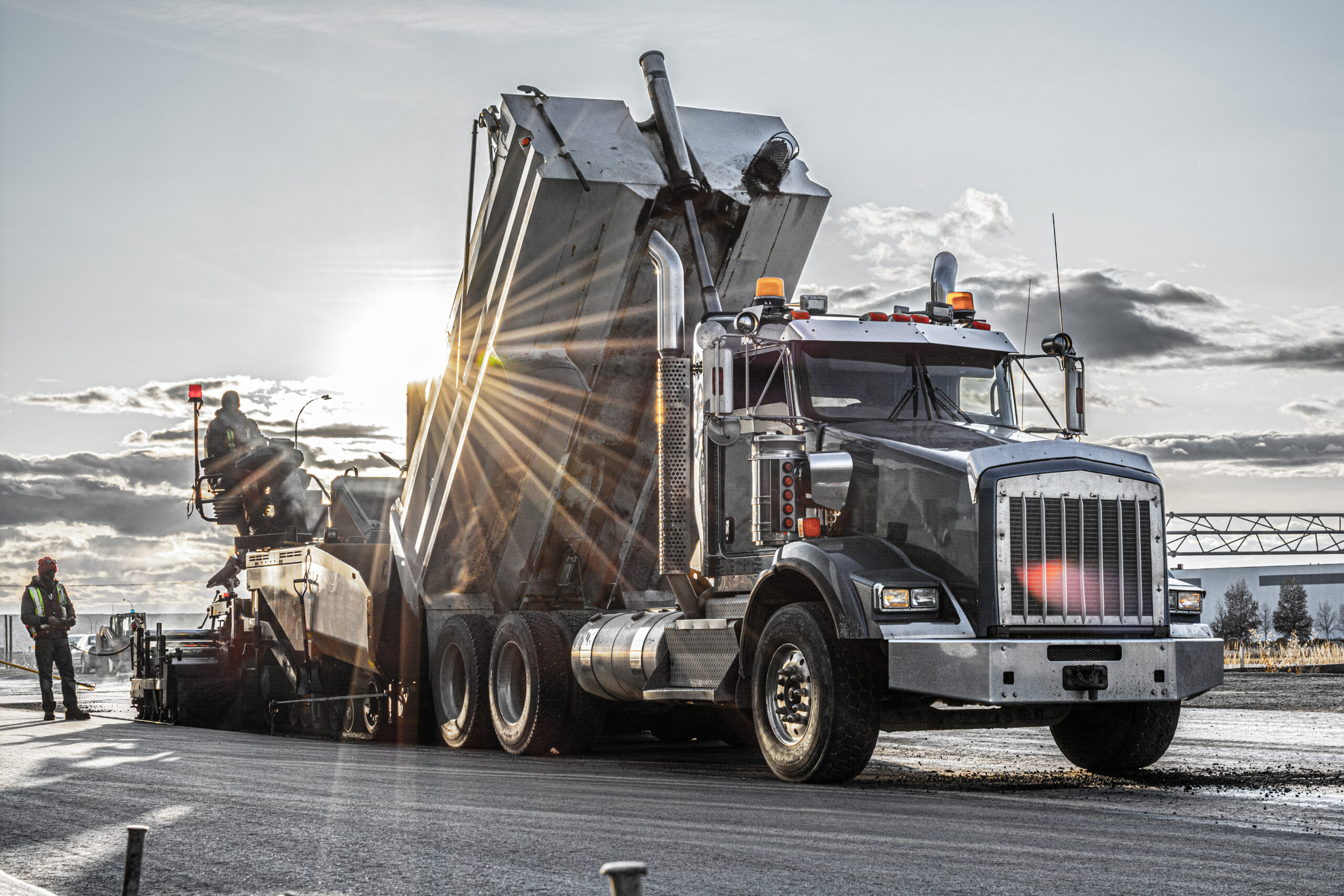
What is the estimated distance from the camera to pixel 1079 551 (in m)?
8.73

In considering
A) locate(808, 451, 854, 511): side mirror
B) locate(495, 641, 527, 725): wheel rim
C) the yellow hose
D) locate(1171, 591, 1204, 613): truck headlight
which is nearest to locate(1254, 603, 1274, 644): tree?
the yellow hose

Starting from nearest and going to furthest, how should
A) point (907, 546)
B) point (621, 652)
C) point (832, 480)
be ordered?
point (907, 546), point (832, 480), point (621, 652)

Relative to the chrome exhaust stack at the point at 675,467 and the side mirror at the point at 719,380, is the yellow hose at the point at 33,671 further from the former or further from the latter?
the side mirror at the point at 719,380

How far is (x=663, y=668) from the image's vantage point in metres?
10.6

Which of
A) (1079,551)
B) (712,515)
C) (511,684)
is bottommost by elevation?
(511,684)

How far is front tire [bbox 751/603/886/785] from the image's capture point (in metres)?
8.63

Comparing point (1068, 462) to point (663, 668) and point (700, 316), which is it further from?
point (700, 316)

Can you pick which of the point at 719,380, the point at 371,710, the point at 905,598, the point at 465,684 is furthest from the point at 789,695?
the point at 371,710

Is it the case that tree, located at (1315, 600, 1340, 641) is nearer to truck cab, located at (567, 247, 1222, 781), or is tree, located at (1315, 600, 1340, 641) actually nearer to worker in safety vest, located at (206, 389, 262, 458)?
worker in safety vest, located at (206, 389, 262, 458)

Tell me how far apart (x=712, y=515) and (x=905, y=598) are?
2.01m

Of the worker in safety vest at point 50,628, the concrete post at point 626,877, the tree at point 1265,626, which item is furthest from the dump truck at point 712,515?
the tree at point 1265,626

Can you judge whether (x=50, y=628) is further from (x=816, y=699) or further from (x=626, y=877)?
(x=626, y=877)

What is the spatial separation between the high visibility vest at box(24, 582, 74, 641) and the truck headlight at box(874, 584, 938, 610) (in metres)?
12.9

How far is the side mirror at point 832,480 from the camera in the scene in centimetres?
Result: 926
